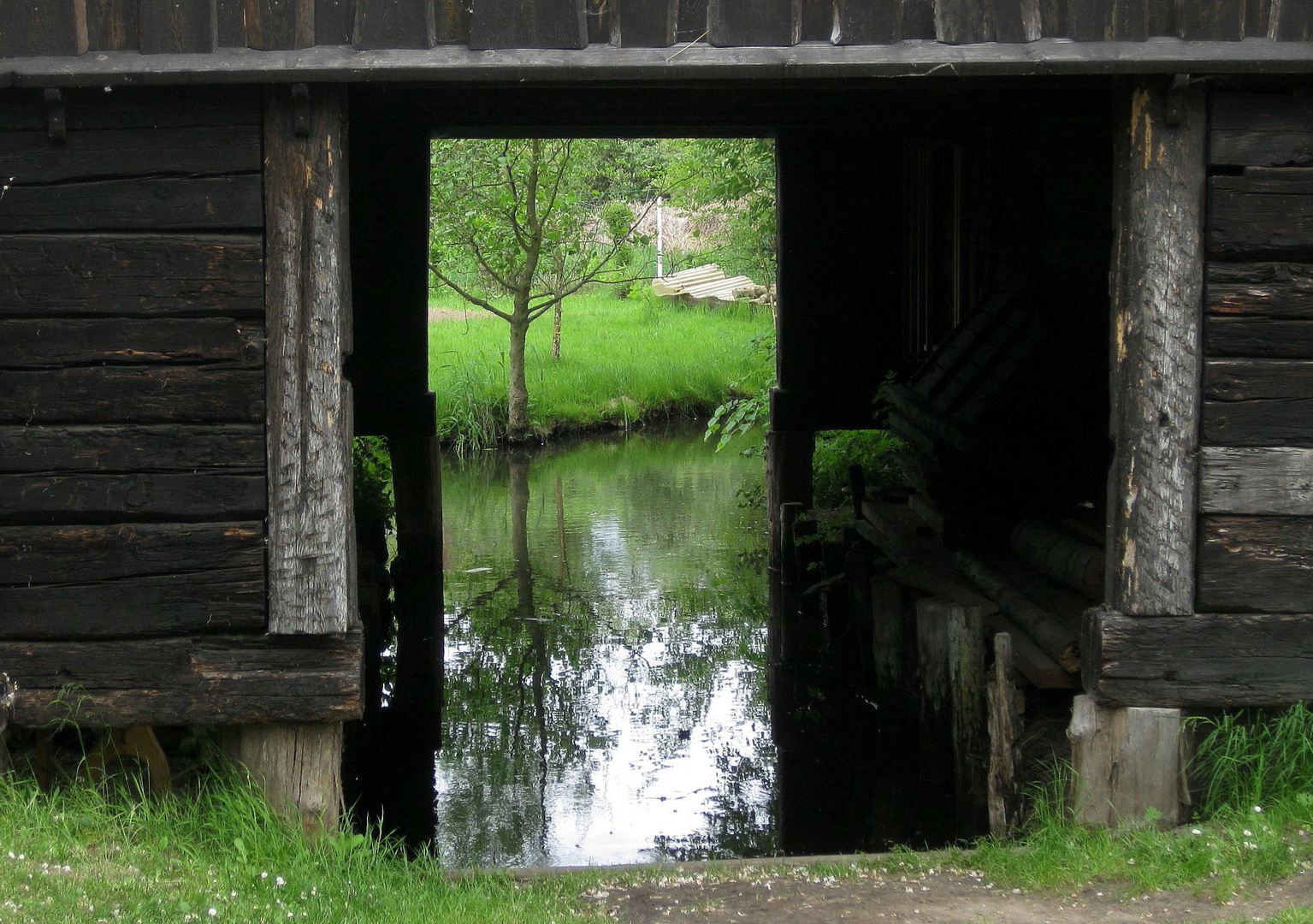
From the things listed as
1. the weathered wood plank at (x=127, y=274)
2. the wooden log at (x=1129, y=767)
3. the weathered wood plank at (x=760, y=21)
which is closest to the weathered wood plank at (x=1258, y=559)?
the wooden log at (x=1129, y=767)

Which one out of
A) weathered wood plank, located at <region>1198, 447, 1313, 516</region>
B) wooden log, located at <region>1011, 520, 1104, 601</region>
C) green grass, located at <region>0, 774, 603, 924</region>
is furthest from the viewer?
wooden log, located at <region>1011, 520, 1104, 601</region>

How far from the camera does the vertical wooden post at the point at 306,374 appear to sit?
4.13m

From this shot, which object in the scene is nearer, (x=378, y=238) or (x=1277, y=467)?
(x=1277, y=467)

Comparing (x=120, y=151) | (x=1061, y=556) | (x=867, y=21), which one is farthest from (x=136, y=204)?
(x=1061, y=556)

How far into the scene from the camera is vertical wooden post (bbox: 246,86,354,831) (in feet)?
13.6

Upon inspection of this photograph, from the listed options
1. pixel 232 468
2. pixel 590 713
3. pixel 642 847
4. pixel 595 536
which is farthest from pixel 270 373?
pixel 595 536

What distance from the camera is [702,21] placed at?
13.3 feet

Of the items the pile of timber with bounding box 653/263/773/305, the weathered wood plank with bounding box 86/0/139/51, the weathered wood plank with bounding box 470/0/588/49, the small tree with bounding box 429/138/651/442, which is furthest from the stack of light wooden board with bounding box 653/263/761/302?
the weathered wood plank with bounding box 86/0/139/51

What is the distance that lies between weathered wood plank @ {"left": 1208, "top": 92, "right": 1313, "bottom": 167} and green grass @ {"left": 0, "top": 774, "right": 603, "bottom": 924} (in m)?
3.24

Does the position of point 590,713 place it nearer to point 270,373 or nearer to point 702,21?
point 270,373

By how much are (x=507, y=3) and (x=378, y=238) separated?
6.25 meters

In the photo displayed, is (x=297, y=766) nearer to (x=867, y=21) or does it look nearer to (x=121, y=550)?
(x=121, y=550)

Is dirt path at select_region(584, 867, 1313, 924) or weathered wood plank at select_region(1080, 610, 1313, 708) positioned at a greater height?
weathered wood plank at select_region(1080, 610, 1313, 708)

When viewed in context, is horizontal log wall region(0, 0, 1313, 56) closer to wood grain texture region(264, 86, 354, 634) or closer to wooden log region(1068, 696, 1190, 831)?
wood grain texture region(264, 86, 354, 634)
